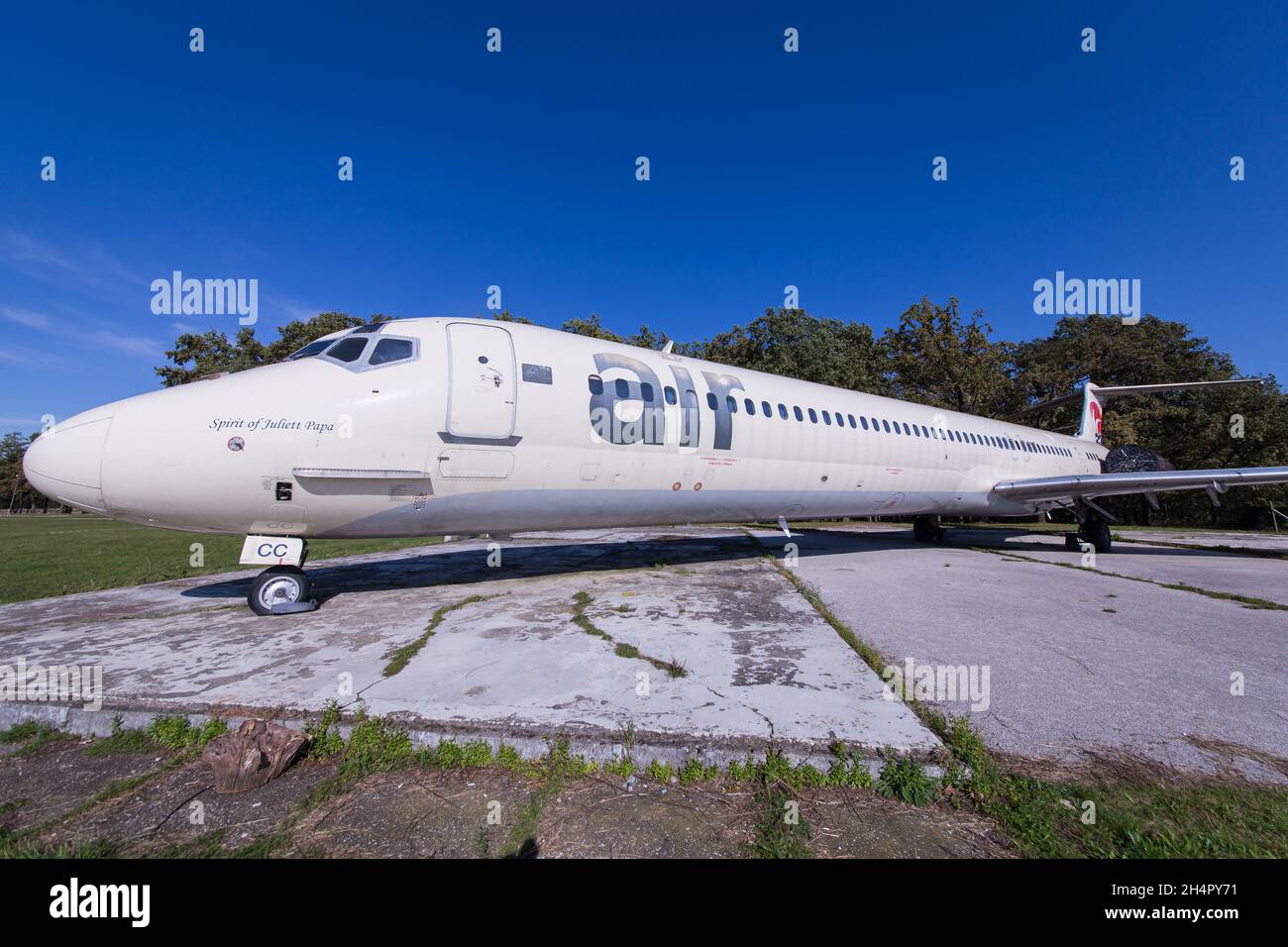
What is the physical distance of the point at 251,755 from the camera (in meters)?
2.47

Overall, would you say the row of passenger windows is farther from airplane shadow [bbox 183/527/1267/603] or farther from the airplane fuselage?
airplane shadow [bbox 183/527/1267/603]

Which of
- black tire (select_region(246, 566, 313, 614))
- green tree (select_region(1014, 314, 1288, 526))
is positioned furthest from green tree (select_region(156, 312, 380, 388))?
green tree (select_region(1014, 314, 1288, 526))

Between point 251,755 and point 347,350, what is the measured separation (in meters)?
4.42

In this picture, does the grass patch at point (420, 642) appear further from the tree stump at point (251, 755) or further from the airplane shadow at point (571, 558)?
the airplane shadow at point (571, 558)

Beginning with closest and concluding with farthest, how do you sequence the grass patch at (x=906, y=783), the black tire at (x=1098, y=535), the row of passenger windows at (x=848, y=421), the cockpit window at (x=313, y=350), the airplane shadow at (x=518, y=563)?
the grass patch at (x=906, y=783), the cockpit window at (x=313, y=350), the row of passenger windows at (x=848, y=421), the airplane shadow at (x=518, y=563), the black tire at (x=1098, y=535)

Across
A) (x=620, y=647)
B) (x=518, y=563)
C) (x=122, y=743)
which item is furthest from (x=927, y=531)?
(x=122, y=743)

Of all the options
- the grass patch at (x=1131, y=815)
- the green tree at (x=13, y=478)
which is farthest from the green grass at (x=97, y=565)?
the green tree at (x=13, y=478)

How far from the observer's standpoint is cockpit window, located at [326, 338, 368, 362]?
18.4 feet

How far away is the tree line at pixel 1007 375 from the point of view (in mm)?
26609

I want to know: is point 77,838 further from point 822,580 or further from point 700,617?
point 822,580

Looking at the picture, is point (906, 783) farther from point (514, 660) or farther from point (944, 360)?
point (944, 360)

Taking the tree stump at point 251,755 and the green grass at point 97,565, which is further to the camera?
the green grass at point 97,565

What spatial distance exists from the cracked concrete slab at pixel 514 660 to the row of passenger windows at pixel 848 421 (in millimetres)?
2621

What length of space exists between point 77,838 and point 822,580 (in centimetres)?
737
